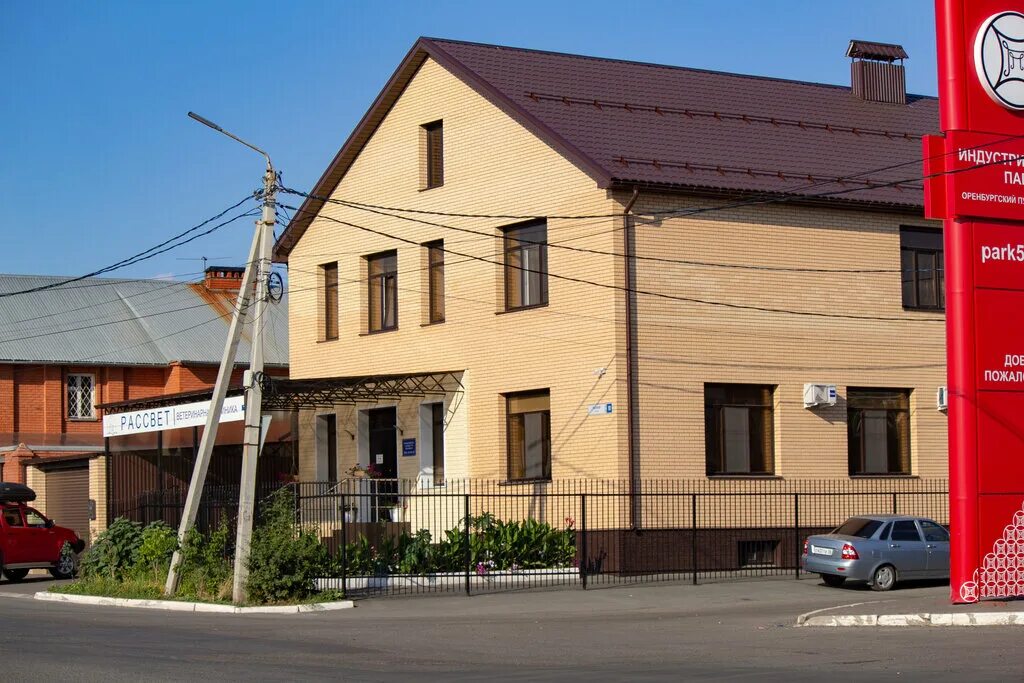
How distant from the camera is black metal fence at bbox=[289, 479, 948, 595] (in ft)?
85.8

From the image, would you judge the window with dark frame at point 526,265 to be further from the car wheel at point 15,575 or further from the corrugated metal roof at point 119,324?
the corrugated metal roof at point 119,324

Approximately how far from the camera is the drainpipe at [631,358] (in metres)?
27.2

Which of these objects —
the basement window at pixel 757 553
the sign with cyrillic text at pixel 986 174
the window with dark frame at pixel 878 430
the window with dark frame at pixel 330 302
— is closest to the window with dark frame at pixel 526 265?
the basement window at pixel 757 553

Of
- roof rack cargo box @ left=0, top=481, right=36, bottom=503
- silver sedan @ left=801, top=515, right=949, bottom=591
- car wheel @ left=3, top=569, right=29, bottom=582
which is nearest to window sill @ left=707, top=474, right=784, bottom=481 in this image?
silver sedan @ left=801, top=515, right=949, bottom=591

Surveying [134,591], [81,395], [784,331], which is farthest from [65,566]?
[81,395]

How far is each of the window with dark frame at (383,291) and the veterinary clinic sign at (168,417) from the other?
4783mm

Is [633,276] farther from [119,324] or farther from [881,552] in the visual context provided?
[119,324]

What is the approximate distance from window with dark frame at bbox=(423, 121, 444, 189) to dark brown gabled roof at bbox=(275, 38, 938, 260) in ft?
4.42

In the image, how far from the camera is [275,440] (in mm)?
38250

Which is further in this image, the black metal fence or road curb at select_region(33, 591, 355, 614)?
the black metal fence

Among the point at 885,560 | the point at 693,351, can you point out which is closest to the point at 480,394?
the point at 693,351

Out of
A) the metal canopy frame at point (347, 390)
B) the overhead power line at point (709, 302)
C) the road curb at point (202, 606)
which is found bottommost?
the road curb at point (202, 606)

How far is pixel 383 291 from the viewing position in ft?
112

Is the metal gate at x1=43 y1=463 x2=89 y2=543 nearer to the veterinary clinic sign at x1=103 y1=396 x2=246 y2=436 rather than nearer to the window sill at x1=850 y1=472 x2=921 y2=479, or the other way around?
the veterinary clinic sign at x1=103 y1=396 x2=246 y2=436
